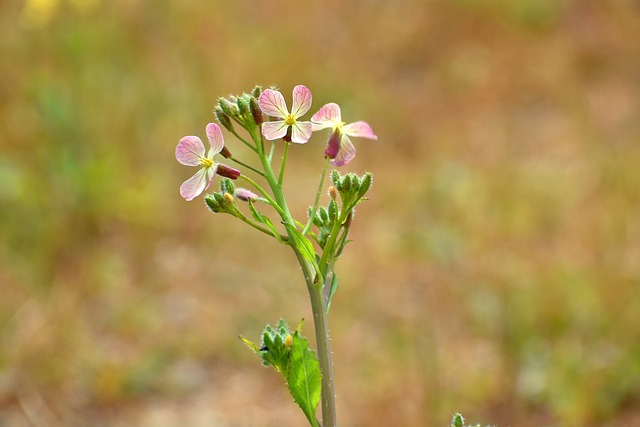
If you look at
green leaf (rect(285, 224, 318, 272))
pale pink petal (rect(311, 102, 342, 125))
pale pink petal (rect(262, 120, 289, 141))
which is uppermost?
pale pink petal (rect(311, 102, 342, 125))

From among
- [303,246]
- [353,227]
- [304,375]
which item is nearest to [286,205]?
[303,246]

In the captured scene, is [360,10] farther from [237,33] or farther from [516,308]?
[516,308]

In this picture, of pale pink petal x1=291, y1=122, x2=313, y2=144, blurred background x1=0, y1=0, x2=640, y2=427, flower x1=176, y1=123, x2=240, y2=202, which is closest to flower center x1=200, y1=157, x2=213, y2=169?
flower x1=176, y1=123, x2=240, y2=202

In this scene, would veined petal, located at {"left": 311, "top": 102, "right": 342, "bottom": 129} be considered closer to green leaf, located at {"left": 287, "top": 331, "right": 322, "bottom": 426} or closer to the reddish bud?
the reddish bud

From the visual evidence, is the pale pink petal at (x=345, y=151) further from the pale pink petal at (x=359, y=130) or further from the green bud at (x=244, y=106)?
the green bud at (x=244, y=106)

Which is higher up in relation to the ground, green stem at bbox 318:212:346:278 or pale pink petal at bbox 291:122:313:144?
pale pink petal at bbox 291:122:313:144

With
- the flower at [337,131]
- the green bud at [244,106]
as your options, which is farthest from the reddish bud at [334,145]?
the green bud at [244,106]
